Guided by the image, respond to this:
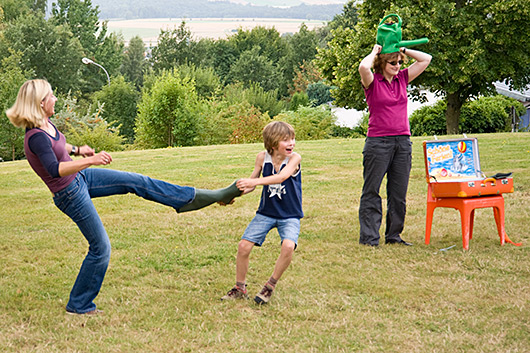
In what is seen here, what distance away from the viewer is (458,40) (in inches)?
916

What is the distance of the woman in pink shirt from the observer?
252 inches

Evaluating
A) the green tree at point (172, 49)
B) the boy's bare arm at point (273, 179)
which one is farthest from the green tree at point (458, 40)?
the green tree at point (172, 49)

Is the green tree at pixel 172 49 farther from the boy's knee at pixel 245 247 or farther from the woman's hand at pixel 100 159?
the woman's hand at pixel 100 159

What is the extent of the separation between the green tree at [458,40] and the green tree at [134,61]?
59.1m

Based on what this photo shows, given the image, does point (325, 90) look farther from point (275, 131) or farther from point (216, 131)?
point (275, 131)

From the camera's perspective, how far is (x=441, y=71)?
887 inches

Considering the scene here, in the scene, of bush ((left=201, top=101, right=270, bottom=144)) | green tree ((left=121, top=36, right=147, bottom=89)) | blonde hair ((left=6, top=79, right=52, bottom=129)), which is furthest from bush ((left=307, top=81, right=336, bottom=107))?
blonde hair ((left=6, top=79, right=52, bottom=129))

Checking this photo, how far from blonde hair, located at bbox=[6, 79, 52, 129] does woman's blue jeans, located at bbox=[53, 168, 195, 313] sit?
0.51 metres

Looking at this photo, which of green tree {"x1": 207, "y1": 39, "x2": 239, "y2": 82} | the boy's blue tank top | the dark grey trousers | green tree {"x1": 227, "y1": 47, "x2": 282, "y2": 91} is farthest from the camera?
green tree {"x1": 207, "y1": 39, "x2": 239, "y2": 82}

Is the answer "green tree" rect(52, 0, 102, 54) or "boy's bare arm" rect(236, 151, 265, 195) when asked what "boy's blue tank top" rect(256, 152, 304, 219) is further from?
"green tree" rect(52, 0, 102, 54)

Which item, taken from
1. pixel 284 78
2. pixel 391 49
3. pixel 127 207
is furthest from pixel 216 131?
pixel 284 78

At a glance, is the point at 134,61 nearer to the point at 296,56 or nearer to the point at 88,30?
the point at 88,30

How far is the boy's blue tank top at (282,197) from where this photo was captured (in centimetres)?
485

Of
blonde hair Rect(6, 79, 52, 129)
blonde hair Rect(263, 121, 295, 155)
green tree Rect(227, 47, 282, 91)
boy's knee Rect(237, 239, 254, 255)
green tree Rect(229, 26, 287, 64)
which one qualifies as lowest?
boy's knee Rect(237, 239, 254, 255)
